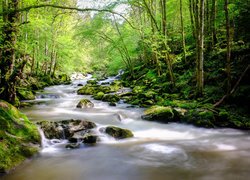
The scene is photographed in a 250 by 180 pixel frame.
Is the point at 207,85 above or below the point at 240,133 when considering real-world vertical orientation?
above

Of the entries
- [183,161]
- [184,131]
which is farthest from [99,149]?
[184,131]

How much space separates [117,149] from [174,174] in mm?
2086

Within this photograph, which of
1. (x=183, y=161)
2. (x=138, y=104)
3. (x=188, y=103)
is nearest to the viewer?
(x=183, y=161)

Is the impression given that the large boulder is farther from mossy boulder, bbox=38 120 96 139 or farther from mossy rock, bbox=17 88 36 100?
mossy rock, bbox=17 88 36 100

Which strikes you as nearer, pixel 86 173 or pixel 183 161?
pixel 86 173

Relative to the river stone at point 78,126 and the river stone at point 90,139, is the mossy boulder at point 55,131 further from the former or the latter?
the river stone at point 90,139

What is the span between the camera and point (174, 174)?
5816 mm

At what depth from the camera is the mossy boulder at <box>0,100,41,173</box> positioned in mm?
5825

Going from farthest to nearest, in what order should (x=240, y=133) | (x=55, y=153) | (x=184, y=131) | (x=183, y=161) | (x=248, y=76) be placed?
(x=248, y=76)
(x=184, y=131)
(x=240, y=133)
(x=55, y=153)
(x=183, y=161)

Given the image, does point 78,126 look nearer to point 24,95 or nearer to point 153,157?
point 153,157

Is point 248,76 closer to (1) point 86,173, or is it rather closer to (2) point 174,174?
(2) point 174,174

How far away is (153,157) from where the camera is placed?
6941 mm

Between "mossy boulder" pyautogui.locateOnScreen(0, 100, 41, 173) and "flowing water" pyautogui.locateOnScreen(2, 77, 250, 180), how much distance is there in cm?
22

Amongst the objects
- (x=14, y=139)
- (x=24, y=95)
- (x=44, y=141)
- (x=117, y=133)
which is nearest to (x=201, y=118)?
(x=117, y=133)
